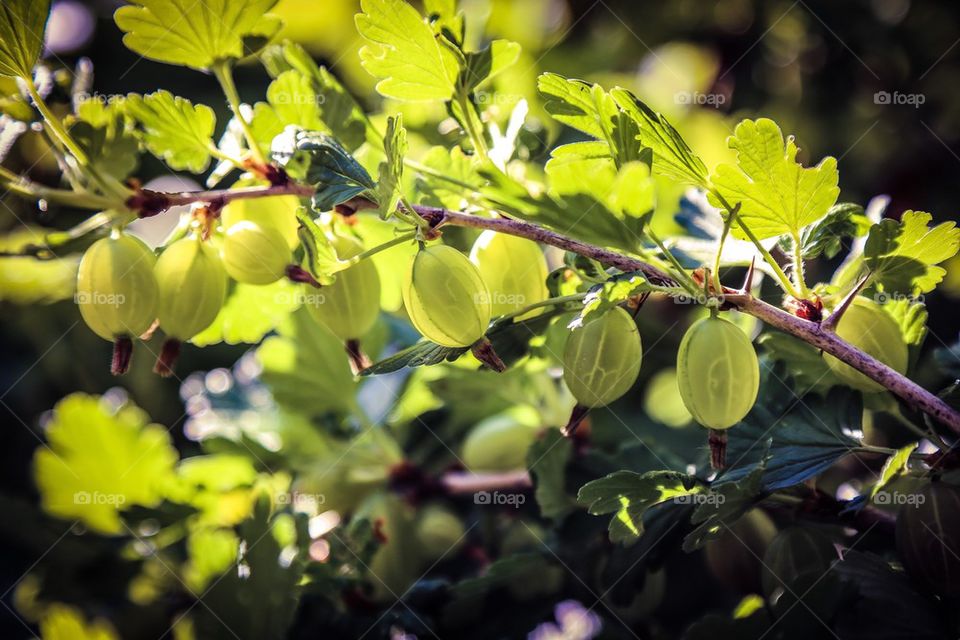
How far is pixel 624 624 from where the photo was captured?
80 cm

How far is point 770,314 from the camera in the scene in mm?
523

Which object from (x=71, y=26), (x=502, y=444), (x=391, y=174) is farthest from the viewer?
(x=71, y=26)

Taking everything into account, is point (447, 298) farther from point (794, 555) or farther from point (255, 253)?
point (794, 555)

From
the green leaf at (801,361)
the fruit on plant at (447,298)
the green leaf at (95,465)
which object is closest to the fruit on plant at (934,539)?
the green leaf at (801,361)

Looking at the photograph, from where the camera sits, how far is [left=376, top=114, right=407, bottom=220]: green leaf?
0.50m

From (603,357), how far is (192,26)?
0.40m

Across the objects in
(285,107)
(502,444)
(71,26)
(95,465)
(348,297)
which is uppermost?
(285,107)

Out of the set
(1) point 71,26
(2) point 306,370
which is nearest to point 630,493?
(2) point 306,370

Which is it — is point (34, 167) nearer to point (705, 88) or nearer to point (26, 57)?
point (26, 57)

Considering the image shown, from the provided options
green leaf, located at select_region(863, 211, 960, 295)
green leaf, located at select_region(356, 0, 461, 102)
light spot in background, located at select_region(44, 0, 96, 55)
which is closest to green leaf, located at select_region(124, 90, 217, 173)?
green leaf, located at select_region(356, 0, 461, 102)

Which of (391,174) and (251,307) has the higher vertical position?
(391,174)

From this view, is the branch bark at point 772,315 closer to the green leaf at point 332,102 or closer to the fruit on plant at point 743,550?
the green leaf at point 332,102

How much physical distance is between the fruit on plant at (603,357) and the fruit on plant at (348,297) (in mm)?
169

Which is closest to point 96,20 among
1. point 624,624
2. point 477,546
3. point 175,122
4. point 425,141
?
point 425,141
